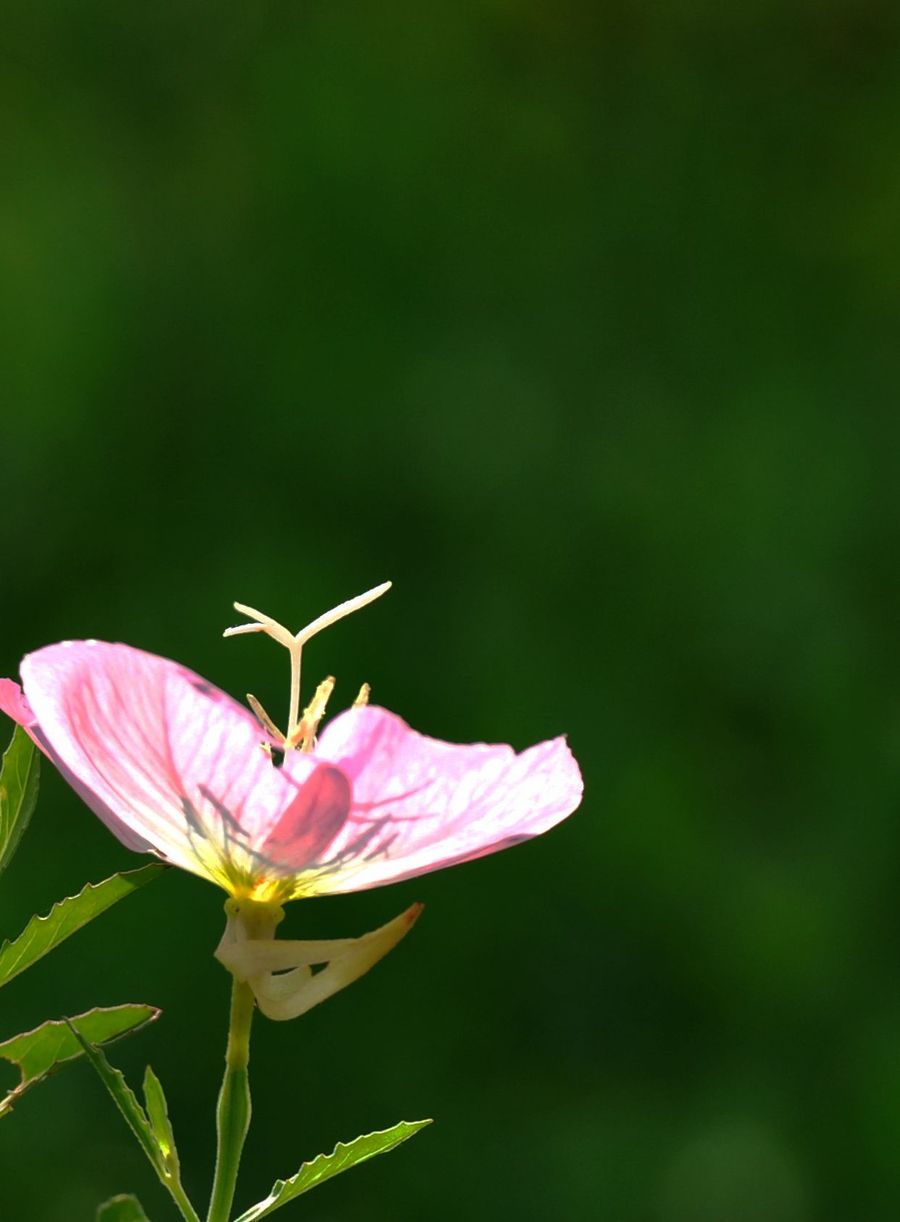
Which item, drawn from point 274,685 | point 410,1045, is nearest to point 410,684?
point 274,685

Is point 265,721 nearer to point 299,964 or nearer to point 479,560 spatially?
point 299,964

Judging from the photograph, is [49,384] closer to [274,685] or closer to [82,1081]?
[274,685]

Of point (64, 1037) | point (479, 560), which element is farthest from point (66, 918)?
point (479, 560)

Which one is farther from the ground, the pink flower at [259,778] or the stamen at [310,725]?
the pink flower at [259,778]

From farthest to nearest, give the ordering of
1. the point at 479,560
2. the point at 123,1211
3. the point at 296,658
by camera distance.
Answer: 1. the point at 479,560
2. the point at 296,658
3. the point at 123,1211

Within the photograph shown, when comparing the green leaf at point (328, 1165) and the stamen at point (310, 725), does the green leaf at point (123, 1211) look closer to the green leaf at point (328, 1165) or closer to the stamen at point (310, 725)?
the green leaf at point (328, 1165)

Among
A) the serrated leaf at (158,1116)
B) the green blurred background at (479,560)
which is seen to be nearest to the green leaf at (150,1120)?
the serrated leaf at (158,1116)
